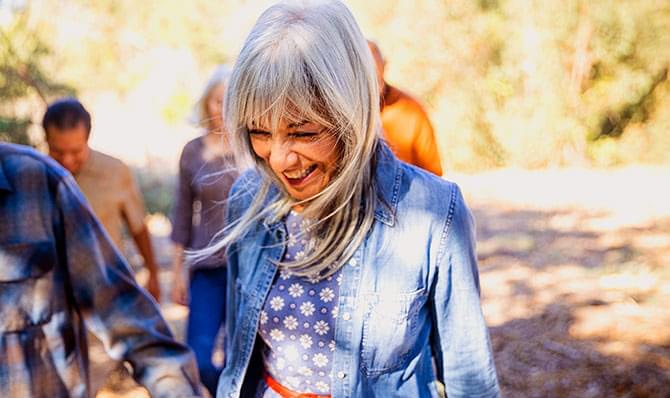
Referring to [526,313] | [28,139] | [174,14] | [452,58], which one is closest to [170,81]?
[174,14]

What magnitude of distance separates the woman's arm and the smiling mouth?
34cm

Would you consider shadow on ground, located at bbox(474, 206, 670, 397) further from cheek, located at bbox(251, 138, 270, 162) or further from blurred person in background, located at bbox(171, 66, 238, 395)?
cheek, located at bbox(251, 138, 270, 162)

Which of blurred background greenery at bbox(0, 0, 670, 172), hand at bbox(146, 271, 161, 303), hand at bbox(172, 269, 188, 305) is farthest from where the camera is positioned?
blurred background greenery at bbox(0, 0, 670, 172)

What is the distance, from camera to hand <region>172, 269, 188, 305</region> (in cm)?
369

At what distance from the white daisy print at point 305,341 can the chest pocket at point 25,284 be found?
57 centimetres

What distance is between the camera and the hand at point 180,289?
3692mm

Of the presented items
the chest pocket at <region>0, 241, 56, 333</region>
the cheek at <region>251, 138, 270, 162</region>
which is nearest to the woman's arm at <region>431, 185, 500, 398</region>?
the cheek at <region>251, 138, 270, 162</region>

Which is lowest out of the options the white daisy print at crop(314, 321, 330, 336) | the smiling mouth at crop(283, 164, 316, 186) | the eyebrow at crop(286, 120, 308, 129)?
the white daisy print at crop(314, 321, 330, 336)

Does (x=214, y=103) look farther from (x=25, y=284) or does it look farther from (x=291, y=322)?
(x=25, y=284)

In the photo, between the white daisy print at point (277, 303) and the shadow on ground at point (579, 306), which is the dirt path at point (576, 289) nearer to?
the shadow on ground at point (579, 306)

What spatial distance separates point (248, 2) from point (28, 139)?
13020mm

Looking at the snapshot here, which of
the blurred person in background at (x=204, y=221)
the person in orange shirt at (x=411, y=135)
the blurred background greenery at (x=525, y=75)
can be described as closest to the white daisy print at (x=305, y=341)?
the blurred person in background at (x=204, y=221)

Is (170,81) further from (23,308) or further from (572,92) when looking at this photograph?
(23,308)

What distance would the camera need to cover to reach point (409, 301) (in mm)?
1607
